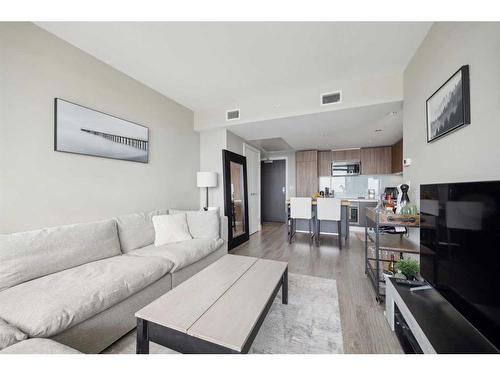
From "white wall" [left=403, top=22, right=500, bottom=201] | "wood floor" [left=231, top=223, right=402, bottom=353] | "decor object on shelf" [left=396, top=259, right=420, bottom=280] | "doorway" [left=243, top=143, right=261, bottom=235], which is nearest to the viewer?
"white wall" [left=403, top=22, right=500, bottom=201]

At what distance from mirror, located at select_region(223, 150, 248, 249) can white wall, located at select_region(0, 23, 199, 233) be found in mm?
1258

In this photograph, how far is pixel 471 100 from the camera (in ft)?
3.72

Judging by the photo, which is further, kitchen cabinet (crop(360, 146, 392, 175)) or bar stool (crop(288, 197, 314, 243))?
kitchen cabinet (crop(360, 146, 392, 175))

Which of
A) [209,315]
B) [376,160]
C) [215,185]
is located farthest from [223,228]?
[376,160]

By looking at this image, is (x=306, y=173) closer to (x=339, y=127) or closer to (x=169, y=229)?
(x=339, y=127)

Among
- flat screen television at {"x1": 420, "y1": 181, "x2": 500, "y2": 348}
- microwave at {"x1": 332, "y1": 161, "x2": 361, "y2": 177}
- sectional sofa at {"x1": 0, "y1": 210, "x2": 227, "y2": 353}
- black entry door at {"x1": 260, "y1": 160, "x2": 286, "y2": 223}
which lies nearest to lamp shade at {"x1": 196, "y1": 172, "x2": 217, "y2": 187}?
sectional sofa at {"x1": 0, "y1": 210, "x2": 227, "y2": 353}

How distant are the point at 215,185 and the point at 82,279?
7.20 feet

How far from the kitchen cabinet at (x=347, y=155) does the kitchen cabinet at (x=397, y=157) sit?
0.78m

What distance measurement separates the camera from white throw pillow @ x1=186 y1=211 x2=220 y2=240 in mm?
2516

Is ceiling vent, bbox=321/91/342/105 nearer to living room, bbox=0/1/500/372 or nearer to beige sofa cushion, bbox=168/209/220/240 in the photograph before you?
living room, bbox=0/1/500/372

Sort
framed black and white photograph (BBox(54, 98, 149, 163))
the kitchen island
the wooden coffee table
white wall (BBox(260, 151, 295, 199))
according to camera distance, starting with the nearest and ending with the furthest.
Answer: the wooden coffee table, framed black and white photograph (BBox(54, 98, 149, 163)), the kitchen island, white wall (BBox(260, 151, 295, 199))

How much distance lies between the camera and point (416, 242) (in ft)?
6.06
